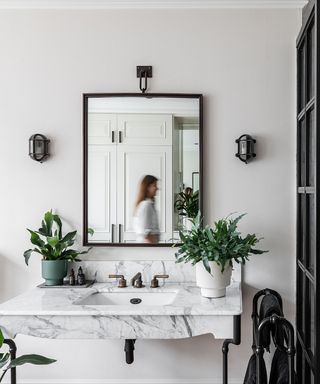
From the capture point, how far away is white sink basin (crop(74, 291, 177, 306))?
2.63 metres

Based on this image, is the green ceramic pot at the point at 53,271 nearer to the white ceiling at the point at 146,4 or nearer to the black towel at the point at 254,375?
the black towel at the point at 254,375

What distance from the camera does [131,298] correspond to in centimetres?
265

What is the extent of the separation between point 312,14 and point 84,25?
1.41m

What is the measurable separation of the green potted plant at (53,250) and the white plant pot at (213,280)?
801 millimetres

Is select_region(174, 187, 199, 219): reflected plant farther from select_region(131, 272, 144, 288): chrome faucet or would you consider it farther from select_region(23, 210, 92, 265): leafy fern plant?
select_region(23, 210, 92, 265): leafy fern plant

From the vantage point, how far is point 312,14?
7.26ft

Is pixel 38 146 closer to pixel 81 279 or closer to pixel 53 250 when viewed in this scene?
pixel 53 250

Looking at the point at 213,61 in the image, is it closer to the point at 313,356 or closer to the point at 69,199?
the point at 69,199

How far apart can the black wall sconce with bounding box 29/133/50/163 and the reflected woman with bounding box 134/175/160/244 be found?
25.3 inches

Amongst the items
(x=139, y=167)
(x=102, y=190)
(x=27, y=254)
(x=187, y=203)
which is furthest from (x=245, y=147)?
(x=27, y=254)

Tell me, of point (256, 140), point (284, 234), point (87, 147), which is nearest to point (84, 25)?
point (87, 147)

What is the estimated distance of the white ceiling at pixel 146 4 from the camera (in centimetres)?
281

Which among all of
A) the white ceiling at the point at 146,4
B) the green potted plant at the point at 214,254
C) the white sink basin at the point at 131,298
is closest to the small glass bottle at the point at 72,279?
the white sink basin at the point at 131,298

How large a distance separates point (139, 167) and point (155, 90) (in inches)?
19.5
